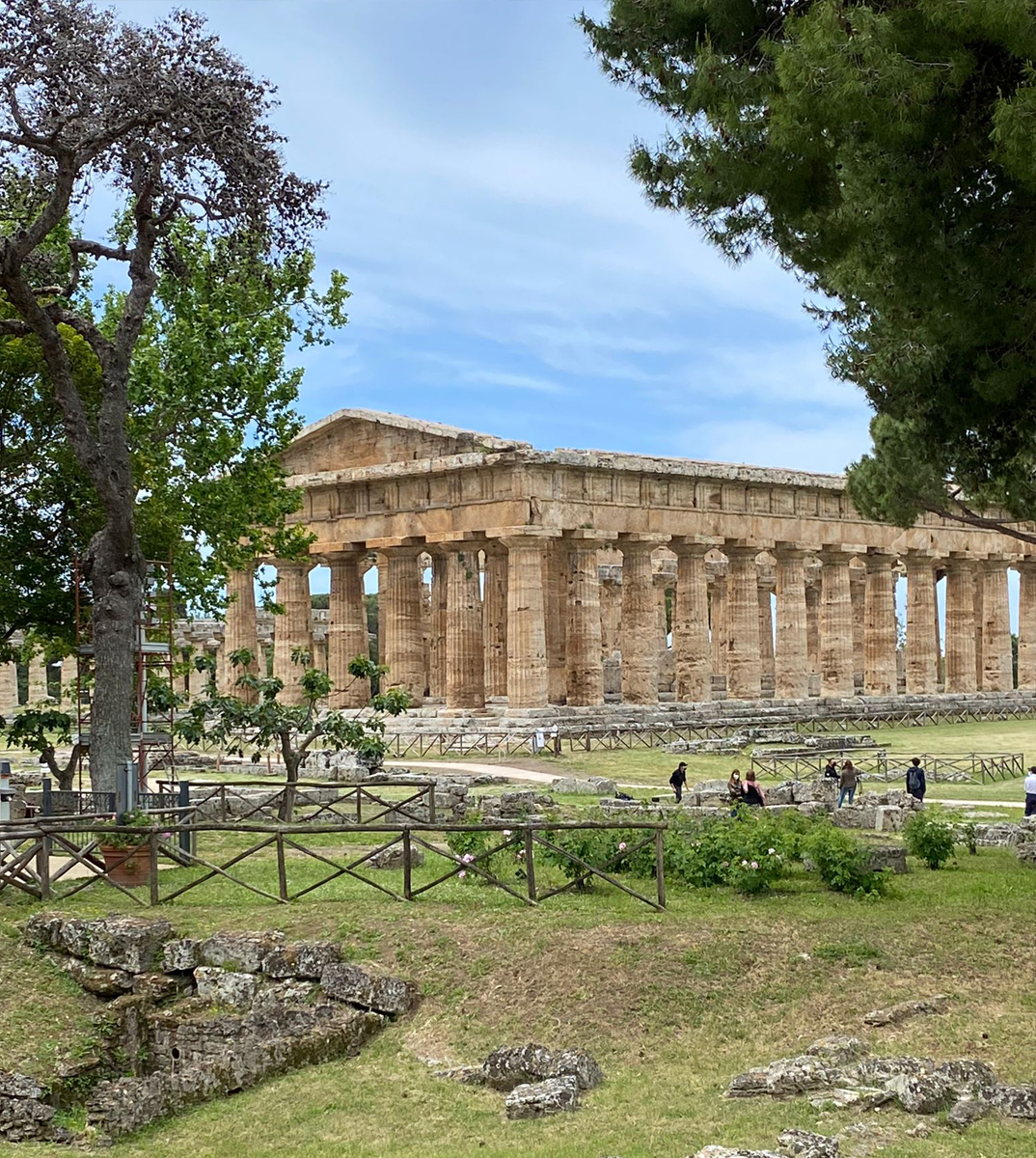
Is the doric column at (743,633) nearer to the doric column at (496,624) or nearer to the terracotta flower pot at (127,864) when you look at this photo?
the doric column at (496,624)

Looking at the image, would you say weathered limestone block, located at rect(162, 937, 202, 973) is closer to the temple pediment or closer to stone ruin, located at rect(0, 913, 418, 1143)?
stone ruin, located at rect(0, 913, 418, 1143)

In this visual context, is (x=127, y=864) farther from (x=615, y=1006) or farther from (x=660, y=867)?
(x=615, y=1006)

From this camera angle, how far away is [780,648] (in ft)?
175

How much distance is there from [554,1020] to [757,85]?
923 cm

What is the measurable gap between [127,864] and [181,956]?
2.87m

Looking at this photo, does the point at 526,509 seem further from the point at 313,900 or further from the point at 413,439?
the point at 313,900

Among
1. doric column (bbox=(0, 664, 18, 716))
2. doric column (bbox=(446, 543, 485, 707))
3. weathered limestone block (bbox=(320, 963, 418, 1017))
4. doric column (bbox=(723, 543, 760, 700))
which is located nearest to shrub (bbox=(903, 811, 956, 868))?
weathered limestone block (bbox=(320, 963, 418, 1017))

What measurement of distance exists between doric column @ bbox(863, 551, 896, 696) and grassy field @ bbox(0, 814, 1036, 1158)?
41541mm

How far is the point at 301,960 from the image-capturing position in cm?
1352

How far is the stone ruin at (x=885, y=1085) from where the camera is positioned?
10297mm

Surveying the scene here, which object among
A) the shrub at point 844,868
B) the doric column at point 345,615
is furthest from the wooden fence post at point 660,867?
the doric column at point 345,615

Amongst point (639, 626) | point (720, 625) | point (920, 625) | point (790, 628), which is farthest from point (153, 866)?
point (920, 625)

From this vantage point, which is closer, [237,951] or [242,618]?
[237,951]

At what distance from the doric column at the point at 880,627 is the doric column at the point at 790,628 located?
4.36 metres
